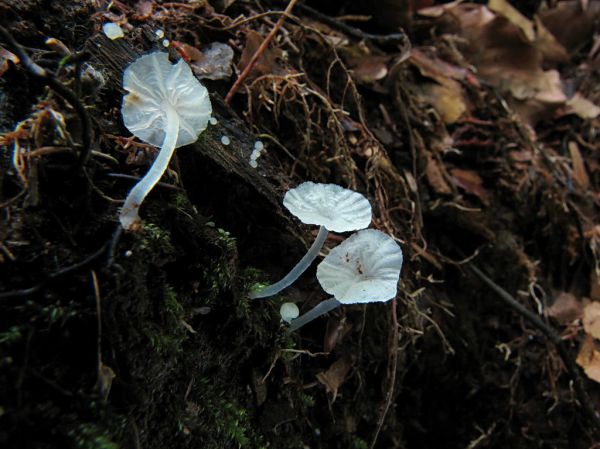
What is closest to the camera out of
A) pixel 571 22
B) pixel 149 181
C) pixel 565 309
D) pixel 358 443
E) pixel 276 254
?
pixel 149 181

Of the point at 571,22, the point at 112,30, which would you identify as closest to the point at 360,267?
the point at 112,30

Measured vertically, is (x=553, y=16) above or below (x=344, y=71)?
above

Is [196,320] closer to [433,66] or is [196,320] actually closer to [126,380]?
[126,380]

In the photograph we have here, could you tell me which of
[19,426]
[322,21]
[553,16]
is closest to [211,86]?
[322,21]

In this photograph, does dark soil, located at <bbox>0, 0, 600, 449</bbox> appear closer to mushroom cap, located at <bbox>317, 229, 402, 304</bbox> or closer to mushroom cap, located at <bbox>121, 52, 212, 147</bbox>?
mushroom cap, located at <bbox>121, 52, 212, 147</bbox>

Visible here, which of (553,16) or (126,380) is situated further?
(553,16)

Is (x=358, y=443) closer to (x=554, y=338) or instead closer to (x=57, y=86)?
(x=554, y=338)
